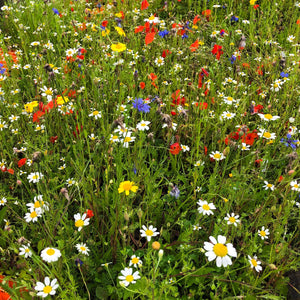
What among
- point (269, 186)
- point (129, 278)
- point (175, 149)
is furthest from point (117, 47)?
point (129, 278)

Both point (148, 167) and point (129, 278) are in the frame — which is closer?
point (129, 278)

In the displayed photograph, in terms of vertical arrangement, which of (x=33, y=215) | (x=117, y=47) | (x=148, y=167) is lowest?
(x=148, y=167)

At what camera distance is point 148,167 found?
2.13 metres

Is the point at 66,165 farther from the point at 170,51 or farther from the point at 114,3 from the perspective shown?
the point at 114,3

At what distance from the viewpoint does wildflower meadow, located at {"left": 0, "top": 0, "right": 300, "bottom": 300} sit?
141 cm

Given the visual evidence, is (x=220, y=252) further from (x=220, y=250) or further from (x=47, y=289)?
(x=47, y=289)

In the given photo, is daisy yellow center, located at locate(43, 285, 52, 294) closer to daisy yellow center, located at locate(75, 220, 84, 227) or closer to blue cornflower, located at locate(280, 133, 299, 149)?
daisy yellow center, located at locate(75, 220, 84, 227)

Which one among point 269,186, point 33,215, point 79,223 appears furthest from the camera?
point 269,186

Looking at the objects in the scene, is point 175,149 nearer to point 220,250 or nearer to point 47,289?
point 220,250

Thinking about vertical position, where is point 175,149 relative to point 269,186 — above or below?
above

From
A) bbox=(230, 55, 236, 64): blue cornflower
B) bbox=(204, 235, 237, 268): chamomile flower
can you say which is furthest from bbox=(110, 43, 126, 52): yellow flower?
bbox=(204, 235, 237, 268): chamomile flower

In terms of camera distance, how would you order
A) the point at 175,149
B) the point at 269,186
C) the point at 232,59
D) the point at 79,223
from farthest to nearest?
1. the point at 232,59
2. the point at 175,149
3. the point at 269,186
4. the point at 79,223

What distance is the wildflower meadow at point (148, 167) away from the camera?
1407 millimetres

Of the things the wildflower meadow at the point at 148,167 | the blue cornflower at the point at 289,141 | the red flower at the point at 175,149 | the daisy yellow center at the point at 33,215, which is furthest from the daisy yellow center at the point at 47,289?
the blue cornflower at the point at 289,141
